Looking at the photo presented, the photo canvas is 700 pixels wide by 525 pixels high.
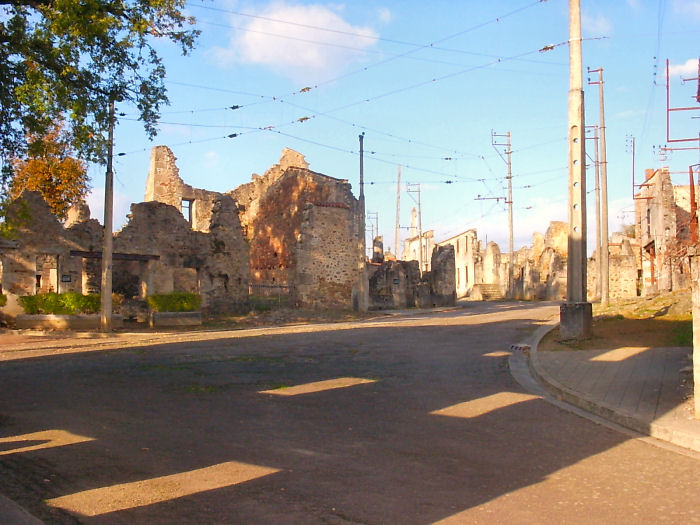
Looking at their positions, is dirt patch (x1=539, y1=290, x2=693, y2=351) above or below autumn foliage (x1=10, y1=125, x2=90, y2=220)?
below

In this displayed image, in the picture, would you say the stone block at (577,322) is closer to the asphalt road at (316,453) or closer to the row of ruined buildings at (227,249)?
the asphalt road at (316,453)

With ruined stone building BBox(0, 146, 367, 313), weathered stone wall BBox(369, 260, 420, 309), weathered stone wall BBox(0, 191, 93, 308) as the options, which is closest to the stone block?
ruined stone building BBox(0, 146, 367, 313)

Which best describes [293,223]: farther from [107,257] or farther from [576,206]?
[576,206]

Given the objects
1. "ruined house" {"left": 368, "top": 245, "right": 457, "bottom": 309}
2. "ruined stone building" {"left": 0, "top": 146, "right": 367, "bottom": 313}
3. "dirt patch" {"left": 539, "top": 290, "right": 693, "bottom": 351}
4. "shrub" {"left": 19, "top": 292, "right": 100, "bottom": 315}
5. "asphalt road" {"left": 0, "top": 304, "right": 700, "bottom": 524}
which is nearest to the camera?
"asphalt road" {"left": 0, "top": 304, "right": 700, "bottom": 524}

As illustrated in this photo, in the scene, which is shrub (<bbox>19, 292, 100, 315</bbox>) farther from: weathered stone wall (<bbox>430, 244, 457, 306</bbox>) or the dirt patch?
weathered stone wall (<bbox>430, 244, 457, 306</bbox>)

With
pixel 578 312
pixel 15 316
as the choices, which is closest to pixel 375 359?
pixel 578 312

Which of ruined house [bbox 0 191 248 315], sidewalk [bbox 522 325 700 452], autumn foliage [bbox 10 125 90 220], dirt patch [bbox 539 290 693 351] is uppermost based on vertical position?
autumn foliage [bbox 10 125 90 220]

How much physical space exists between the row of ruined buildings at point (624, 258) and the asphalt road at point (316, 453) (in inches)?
419

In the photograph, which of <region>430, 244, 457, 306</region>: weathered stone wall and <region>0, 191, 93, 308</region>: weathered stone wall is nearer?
<region>0, 191, 93, 308</region>: weathered stone wall

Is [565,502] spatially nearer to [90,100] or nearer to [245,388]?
[245,388]

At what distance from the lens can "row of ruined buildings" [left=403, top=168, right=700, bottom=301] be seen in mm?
30047

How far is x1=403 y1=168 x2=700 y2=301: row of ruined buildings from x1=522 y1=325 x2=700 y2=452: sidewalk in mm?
5402

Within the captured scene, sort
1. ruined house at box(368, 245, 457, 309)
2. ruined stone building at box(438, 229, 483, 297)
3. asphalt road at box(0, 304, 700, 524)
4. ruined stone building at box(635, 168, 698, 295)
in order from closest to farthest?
1. asphalt road at box(0, 304, 700, 524)
2. ruined stone building at box(635, 168, 698, 295)
3. ruined house at box(368, 245, 457, 309)
4. ruined stone building at box(438, 229, 483, 297)

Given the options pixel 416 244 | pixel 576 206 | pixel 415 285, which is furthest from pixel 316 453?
pixel 416 244
